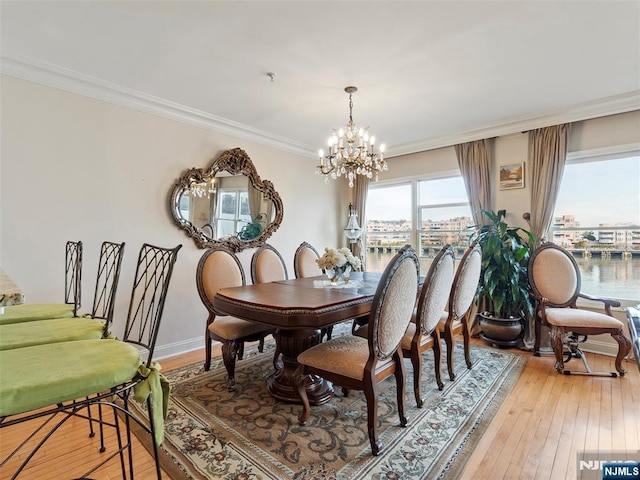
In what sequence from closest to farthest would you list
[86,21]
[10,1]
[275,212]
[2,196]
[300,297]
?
[10,1], [86,21], [300,297], [2,196], [275,212]

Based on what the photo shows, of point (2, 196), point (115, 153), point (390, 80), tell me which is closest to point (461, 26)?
point (390, 80)

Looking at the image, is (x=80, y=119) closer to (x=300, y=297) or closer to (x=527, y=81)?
(x=300, y=297)

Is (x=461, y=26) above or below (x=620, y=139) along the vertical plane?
above

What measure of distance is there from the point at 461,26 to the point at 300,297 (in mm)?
2173

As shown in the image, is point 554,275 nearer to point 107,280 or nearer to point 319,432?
point 319,432

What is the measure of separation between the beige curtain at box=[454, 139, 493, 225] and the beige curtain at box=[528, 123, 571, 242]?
0.49m

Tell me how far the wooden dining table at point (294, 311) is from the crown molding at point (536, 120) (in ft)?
8.84

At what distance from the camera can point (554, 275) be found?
3.40m

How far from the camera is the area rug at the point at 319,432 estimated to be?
1712 mm

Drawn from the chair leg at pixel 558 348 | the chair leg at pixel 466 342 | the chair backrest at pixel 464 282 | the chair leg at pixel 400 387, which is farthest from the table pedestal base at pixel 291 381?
the chair leg at pixel 558 348

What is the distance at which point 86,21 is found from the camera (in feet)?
7.04

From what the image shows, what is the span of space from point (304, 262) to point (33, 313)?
2.55 metres

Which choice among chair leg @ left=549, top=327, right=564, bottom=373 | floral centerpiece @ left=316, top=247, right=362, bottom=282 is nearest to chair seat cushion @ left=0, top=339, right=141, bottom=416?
floral centerpiece @ left=316, top=247, right=362, bottom=282

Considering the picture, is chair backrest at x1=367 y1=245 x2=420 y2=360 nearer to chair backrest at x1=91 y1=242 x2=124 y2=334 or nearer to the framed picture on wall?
chair backrest at x1=91 y1=242 x2=124 y2=334
